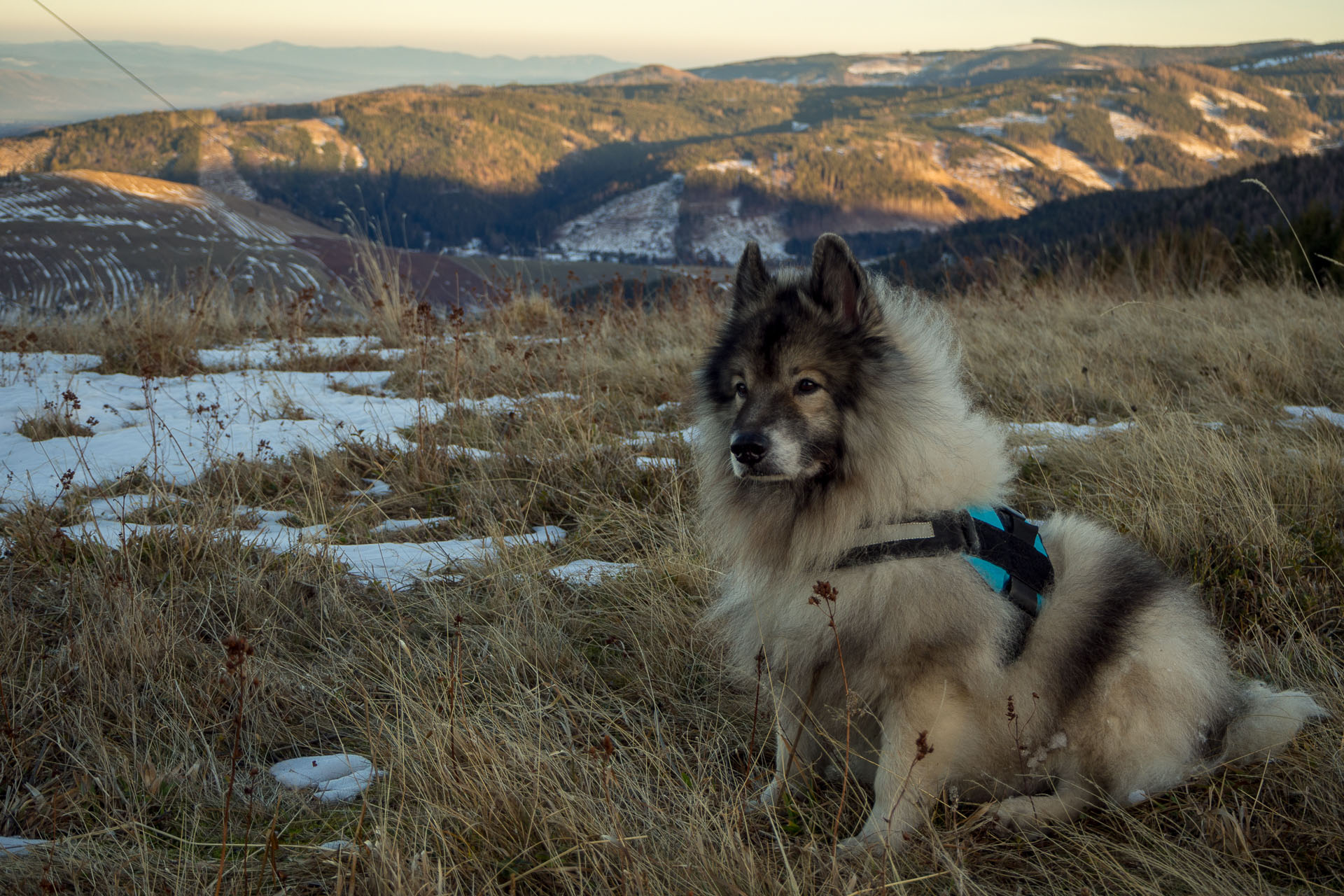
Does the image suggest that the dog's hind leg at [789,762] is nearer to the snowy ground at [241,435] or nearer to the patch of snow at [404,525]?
the snowy ground at [241,435]

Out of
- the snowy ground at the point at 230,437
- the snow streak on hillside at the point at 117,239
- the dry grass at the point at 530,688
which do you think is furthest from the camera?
the snow streak on hillside at the point at 117,239

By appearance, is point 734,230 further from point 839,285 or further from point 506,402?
point 839,285

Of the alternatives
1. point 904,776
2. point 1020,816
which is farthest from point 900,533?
point 1020,816

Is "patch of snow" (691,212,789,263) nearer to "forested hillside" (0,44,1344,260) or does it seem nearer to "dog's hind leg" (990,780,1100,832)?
"forested hillside" (0,44,1344,260)

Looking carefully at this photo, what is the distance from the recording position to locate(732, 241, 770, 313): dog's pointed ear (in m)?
2.74

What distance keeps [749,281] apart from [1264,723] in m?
2.26

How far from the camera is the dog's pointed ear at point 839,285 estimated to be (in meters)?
2.47

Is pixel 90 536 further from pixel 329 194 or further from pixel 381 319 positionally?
pixel 329 194

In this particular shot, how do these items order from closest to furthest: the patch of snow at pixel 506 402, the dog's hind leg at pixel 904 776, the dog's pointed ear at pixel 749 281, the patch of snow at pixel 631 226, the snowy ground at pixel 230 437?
the dog's hind leg at pixel 904 776
the dog's pointed ear at pixel 749 281
the snowy ground at pixel 230 437
the patch of snow at pixel 506 402
the patch of snow at pixel 631 226

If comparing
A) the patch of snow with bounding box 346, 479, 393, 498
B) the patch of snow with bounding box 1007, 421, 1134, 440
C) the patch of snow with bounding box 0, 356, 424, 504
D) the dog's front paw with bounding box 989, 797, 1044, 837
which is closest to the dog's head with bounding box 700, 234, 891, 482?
the dog's front paw with bounding box 989, 797, 1044, 837

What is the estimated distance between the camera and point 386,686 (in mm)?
2834

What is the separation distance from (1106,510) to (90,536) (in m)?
5.30

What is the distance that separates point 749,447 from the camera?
238 centimetres

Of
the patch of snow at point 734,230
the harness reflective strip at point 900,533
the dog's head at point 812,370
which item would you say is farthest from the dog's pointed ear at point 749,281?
the patch of snow at point 734,230
